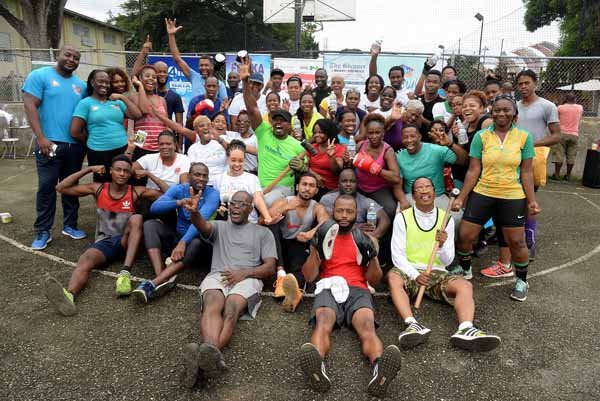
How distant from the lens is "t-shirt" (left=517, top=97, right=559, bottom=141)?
4879mm

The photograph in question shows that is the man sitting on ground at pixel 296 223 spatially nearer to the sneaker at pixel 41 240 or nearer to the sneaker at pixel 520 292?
the sneaker at pixel 520 292

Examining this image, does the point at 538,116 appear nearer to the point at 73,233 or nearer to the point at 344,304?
the point at 344,304

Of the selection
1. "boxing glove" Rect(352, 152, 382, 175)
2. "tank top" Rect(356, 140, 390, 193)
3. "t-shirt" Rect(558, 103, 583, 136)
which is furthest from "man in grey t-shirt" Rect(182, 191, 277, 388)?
"t-shirt" Rect(558, 103, 583, 136)

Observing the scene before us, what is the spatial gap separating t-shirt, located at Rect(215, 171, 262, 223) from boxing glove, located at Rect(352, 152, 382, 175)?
3.81ft

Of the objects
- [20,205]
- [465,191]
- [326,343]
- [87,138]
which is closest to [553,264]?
[465,191]

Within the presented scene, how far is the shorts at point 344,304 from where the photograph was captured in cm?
349

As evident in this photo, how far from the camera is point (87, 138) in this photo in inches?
212

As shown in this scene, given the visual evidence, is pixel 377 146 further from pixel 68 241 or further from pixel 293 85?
pixel 68 241

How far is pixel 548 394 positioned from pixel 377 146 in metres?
2.95

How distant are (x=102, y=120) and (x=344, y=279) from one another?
3652 millimetres

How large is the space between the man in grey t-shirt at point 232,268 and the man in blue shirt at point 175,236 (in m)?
0.37

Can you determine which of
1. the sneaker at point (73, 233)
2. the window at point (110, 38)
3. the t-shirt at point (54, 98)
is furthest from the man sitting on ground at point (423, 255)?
the window at point (110, 38)


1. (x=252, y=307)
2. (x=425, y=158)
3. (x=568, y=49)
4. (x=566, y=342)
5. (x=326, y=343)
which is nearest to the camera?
(x=326, y=343)

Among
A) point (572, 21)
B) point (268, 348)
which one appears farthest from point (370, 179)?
point (572, 21)
